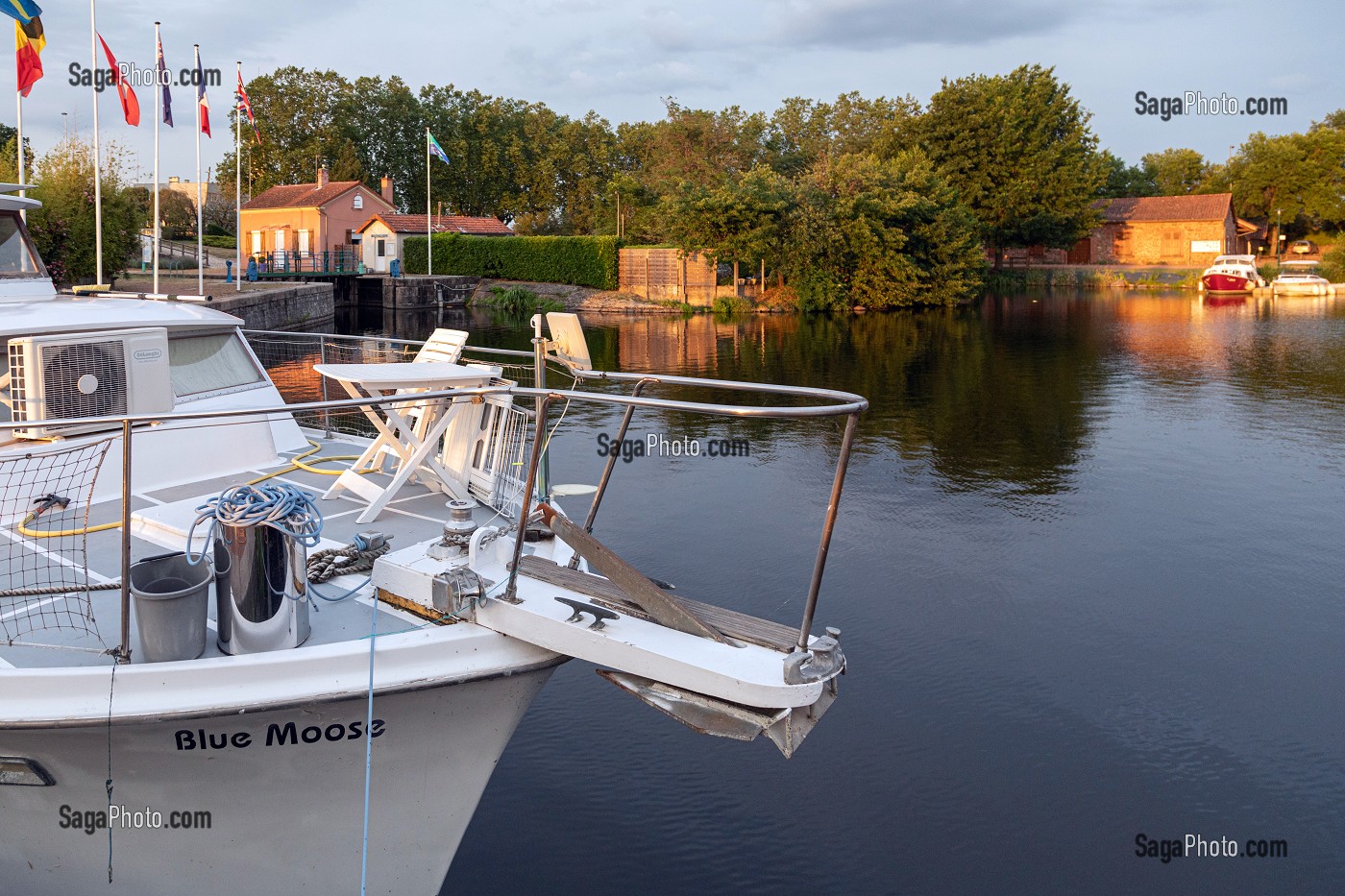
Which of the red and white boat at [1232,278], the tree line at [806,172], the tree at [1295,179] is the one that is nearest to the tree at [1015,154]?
the tree line at [806,172]

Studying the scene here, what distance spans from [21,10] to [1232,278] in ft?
166

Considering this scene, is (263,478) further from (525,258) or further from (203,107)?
(525,258)

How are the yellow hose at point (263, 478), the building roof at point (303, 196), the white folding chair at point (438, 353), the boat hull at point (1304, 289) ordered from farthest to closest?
the building roof at point (303, 196) → the boat hull at point (1304, 289) → the white folding chair at point (438, 353) → the yellow hose at point (263, 478)

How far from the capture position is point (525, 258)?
52562 millimetres

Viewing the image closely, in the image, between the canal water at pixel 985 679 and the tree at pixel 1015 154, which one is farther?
the tree at pixel 1015 154

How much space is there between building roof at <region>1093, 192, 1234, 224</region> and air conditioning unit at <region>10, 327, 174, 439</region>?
68.1 m

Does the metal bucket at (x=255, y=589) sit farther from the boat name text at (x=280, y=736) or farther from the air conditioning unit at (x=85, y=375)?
the air conditioning unit at (x=85, y=375)

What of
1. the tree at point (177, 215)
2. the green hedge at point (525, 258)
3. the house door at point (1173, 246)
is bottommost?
the green hedge at point (525, 258)

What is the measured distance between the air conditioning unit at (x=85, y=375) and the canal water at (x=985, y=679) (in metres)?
Answer: 3.09

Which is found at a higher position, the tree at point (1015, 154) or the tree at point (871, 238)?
the tree at point (1015, 154)

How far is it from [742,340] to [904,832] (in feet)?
83.4

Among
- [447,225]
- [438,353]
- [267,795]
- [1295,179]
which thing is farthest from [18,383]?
[1295,179]

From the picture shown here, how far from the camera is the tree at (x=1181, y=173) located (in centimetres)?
8375

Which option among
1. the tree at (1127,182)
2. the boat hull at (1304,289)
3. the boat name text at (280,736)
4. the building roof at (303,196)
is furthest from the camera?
the tree at (1127,182)
